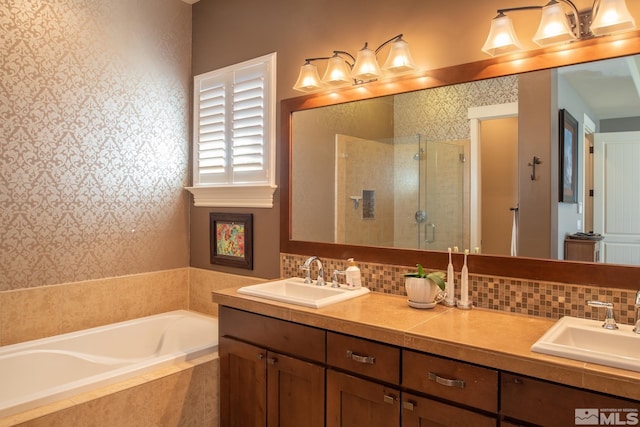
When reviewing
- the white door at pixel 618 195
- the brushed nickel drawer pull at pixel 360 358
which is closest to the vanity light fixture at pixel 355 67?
the white door at pixel 618 195

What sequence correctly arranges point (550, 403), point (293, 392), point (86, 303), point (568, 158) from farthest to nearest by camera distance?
point (86, 303), point (293, 392), point (568, 158), point (550, 403)

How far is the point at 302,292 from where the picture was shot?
245cm

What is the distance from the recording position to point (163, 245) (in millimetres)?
3271

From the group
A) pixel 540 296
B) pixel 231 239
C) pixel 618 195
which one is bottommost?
pixel 540 296

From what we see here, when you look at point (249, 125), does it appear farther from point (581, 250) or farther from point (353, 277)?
point (581, 250)

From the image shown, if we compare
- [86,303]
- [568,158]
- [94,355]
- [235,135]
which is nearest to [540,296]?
[568,158]

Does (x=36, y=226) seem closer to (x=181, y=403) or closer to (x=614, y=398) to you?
(x=181, y=403)

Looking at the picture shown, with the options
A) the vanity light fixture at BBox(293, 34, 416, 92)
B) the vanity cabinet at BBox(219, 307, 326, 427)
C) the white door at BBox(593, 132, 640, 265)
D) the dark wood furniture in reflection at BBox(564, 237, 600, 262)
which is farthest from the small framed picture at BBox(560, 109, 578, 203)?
the vanity cabinet at BBox(219, 307, 326, 427)

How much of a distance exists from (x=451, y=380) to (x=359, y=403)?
43cm

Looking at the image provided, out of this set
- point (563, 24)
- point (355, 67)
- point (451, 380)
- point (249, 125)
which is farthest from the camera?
point (249, 125)

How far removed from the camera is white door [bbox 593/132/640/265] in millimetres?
1635

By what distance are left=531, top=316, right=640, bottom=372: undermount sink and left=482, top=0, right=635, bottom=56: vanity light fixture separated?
1.11m

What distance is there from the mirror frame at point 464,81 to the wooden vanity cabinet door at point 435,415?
696mm

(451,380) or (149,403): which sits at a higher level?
(451,380)
